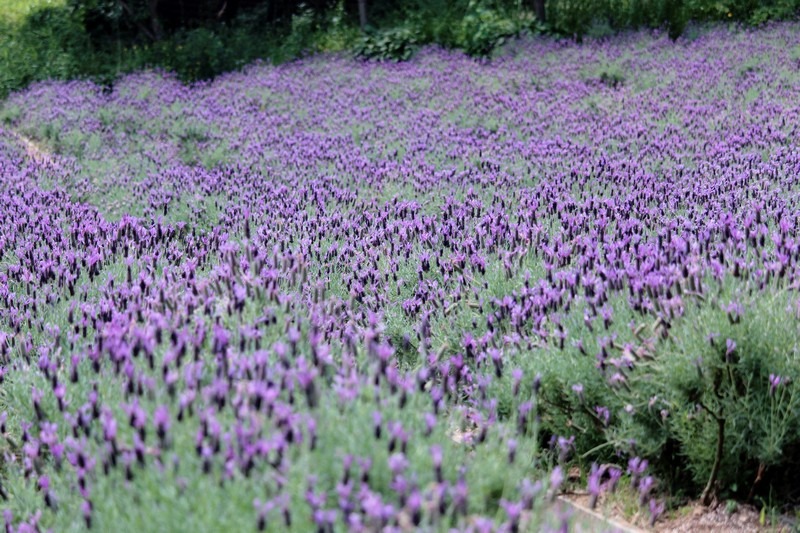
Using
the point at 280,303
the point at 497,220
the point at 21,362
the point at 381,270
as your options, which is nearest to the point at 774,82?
the point at 497,220

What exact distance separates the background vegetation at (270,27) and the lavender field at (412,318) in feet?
19.7

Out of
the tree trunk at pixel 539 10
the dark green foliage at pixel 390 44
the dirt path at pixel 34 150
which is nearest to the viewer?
the dirt path at pixel 34 150

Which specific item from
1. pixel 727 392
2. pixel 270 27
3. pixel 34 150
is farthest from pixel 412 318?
pixel 270 27

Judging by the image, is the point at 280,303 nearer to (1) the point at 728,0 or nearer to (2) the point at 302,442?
(2) the point at 302,442

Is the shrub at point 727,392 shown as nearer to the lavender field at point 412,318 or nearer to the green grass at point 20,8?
the lavender field at point 412,318

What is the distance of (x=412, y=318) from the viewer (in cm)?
462

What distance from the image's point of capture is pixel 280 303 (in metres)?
3.45

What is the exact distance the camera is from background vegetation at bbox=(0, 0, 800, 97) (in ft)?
50.5

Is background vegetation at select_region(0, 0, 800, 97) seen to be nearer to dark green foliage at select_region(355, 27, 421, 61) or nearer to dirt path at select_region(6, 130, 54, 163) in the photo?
dark green foliage at select_region(355, 27, 421, 61)

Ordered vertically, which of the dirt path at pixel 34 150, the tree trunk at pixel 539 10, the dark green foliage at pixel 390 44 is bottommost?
the dirt path at pixel 34 150

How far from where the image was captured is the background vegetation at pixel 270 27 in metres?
15.4

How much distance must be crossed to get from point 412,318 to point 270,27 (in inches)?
689

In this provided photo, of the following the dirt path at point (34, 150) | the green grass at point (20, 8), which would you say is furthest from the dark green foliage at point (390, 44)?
the green grass at point (20, 8)

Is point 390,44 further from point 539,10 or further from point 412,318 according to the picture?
point 412,318
